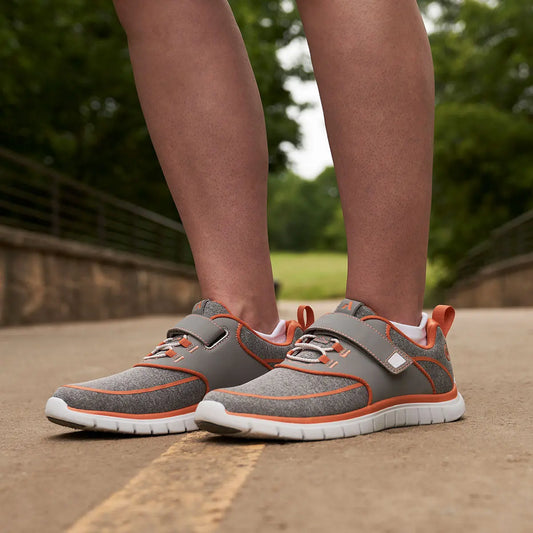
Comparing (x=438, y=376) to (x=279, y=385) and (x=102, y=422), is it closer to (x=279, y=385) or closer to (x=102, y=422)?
(x=279, y=385)

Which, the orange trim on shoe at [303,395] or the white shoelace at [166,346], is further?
the white shoelace at [166,346]

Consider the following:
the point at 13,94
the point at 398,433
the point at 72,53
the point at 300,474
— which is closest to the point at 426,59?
the point at 398,433

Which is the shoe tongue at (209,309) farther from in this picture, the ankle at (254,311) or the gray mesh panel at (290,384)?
the gray mesh panel at (290,384)

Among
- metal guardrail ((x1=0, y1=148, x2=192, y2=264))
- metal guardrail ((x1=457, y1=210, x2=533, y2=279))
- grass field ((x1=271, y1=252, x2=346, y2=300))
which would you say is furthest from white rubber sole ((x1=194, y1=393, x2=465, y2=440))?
grass field ((x1=271, y1=252, x2=346, y2=300))

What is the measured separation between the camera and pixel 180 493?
984 mm

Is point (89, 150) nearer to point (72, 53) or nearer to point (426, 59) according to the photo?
point (72, 53)

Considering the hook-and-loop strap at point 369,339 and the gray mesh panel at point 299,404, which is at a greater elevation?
the hook-and-loop strap at point 369,339

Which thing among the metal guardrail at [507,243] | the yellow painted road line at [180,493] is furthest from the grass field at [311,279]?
the yellow painted road line at [180,493]

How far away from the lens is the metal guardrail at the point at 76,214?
27.5ft

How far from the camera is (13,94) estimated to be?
8.55 m

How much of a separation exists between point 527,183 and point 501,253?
1578mm

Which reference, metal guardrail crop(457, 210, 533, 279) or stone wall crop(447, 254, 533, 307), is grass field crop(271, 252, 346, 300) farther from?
stone wall crop(447, 254, 533, 307)

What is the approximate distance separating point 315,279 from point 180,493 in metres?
35.6

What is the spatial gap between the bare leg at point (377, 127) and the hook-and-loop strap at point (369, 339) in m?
0.06
